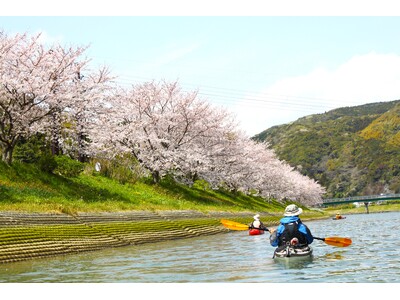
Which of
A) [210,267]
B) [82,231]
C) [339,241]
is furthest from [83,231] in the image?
[339,241]

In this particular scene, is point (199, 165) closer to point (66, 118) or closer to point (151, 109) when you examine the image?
point (151, 109)

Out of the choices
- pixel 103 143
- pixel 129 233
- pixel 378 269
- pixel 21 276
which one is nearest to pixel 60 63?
pixel 103 143

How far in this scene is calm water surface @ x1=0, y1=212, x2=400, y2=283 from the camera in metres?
13.0

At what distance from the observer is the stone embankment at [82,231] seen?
19.4 metres

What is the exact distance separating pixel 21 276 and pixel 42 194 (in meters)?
15.7

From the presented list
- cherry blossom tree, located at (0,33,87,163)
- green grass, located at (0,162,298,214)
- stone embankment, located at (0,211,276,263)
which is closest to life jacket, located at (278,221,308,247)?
stone embankment, located at (0,211,276,263)

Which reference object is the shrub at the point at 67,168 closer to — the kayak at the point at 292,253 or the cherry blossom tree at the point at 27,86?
the cherry blossom tree at the point at 27,86

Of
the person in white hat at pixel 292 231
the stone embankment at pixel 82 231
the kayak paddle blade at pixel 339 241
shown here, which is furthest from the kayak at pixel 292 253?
the stone embankment at pixel 82 231

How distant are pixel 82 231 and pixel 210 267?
939 cm

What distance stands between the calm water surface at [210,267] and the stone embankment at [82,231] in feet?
2.60

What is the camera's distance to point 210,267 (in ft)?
51.5

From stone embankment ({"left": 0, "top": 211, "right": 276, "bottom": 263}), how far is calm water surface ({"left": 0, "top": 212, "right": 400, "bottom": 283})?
2.60 ft

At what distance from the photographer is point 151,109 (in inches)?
1998

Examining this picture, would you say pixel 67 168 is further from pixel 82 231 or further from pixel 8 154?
pixel 82 231
